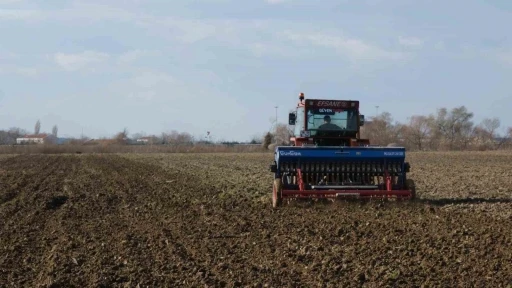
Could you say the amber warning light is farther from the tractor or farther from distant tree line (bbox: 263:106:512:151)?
distant tree line (bbox: 263:106:512:151)

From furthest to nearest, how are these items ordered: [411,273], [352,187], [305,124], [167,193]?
[167,193] → [305,124] → [352,187] → [411,273]

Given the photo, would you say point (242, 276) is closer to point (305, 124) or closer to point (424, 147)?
point (305, 124)

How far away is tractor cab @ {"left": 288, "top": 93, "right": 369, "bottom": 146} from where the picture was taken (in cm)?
1590

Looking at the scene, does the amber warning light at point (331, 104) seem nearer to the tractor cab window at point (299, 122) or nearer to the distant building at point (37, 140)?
the tractor cab window at point (299, 122)

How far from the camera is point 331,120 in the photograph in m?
16.0

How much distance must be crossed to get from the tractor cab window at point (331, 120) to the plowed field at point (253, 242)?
2.20 metres

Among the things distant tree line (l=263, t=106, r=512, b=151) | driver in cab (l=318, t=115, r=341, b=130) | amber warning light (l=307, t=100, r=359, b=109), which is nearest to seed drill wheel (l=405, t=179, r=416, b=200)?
driver in cab (l=318, t=115, r=341, b=130)

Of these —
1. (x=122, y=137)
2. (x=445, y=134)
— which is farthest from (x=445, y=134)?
(x=122, y=137)

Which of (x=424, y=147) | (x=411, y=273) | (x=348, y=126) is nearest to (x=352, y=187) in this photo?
(x=348, y=126)

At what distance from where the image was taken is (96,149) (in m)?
83.2

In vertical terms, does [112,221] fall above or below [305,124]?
below

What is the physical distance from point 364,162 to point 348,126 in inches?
70.2

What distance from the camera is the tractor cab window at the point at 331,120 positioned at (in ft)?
52.2

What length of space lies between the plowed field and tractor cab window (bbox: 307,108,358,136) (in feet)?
7.22
